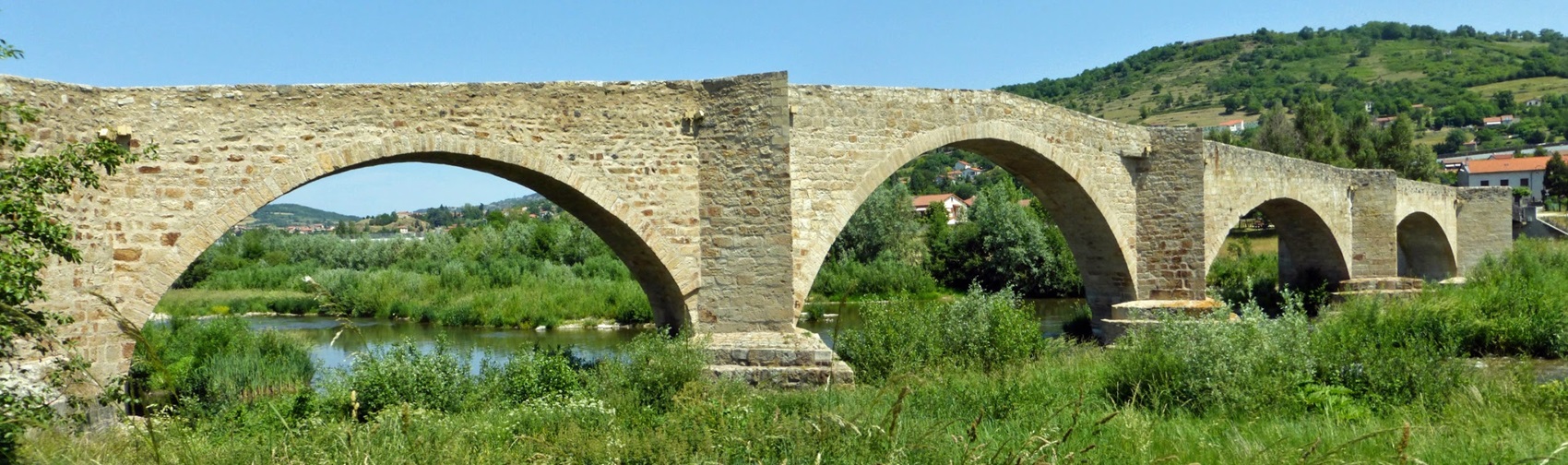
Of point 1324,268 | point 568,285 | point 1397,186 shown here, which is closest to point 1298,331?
point 1324,268

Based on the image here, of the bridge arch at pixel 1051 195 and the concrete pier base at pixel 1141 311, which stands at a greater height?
the bridge arch at pixel 1051 195

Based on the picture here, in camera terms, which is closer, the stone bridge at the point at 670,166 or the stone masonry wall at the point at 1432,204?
→ the stone bridge at the point at 670,166

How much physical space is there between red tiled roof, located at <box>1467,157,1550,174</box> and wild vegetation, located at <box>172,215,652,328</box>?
152 ft

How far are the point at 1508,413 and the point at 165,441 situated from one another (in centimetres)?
635

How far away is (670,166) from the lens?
866 centimetres

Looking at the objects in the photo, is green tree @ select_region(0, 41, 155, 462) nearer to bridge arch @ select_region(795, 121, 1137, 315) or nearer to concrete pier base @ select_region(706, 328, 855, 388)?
concrete pier base @ select_region(706, 328, 855, 388)

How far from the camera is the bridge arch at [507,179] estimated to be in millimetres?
7238

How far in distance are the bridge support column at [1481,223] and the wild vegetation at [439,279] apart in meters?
17.3

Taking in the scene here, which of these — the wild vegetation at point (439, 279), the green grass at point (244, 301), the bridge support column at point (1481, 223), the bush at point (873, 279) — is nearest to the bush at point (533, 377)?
the wild vegetation at point (439, 279)

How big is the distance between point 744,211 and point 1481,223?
20.4 meters

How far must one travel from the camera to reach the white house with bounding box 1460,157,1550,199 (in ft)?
168

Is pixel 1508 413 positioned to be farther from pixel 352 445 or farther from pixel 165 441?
pixel 165 441

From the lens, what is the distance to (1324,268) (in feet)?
57.3

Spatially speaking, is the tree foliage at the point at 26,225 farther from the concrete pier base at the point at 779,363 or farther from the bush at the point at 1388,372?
the bush at the point at 1388,372
